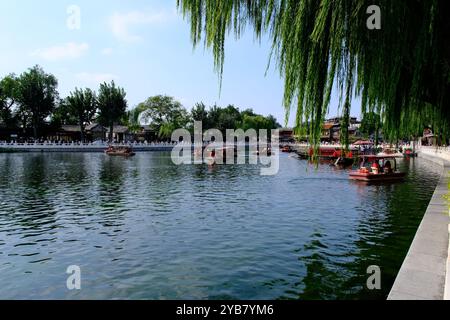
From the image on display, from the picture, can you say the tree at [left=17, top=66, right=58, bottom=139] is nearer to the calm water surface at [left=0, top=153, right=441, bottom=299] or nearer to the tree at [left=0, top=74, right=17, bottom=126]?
the tree at [left=0, top=74, right=17, bottom=126]

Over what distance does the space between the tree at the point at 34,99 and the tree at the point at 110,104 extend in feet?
37.2

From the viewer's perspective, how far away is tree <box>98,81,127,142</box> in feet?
290

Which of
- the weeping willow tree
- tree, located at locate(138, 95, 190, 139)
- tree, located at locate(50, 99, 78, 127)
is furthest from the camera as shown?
tree, located at locate(138, 95, 190, 139)

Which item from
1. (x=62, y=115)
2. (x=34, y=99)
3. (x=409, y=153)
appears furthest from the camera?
(x=62, y=115)

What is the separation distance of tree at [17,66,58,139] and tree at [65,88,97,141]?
4973mm

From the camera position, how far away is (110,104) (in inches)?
3489

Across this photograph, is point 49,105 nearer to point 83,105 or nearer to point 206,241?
point 83,105

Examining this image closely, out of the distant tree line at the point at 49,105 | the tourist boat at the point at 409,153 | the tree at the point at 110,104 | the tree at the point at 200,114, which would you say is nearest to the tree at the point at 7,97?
the distant tree line at the point at 49,105

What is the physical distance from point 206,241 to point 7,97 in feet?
292

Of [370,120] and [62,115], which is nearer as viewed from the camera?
[370,120]

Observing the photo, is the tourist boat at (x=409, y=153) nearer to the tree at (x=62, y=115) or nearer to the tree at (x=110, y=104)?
the tree at (x=110, y=104)

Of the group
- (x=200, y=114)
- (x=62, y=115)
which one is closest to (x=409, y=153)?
(x=200, y=114)

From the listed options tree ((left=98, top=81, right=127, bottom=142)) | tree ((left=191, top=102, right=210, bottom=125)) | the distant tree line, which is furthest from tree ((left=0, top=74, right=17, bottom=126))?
tree ((left=191, top=102, right=210, bottom=125))

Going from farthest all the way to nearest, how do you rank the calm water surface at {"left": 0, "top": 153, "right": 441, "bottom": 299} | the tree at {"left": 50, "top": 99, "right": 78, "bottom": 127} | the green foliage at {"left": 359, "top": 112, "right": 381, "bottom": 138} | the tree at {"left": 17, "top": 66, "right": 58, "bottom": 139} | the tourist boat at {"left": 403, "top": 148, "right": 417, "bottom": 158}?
the tree at {"left": 50, "top": 99, "right": 78, "bottom": 127}, the tree at {"left": 17, "top": 66, "right": 58, "bottom": 139}, the tourist boat at {"left": 403, "top": 148, "right": 417, "bottom": 158}, the calm water surface at {"left": 0, "top": 153, "right": 441, "bottom": 299}, the green foliage at {"left": 359, "top": 112, "right": 381, "bottom": 138}
